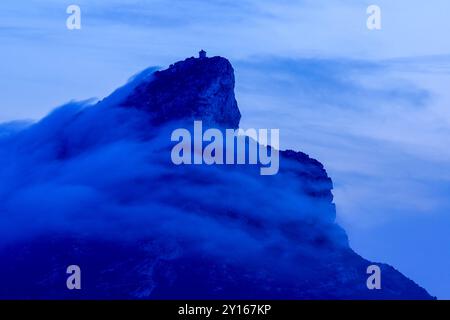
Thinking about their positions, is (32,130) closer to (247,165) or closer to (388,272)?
(247,165)

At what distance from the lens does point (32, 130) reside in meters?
14.1

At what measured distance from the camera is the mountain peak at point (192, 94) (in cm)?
1411

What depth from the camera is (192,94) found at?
50.4 feet

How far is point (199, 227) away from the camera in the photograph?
13984 mm

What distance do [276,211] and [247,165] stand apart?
0.56 m

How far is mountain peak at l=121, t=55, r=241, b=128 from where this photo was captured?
14.1 m

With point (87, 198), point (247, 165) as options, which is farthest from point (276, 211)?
point (87, 198)

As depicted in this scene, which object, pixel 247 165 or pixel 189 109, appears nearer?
pixel 247 165
